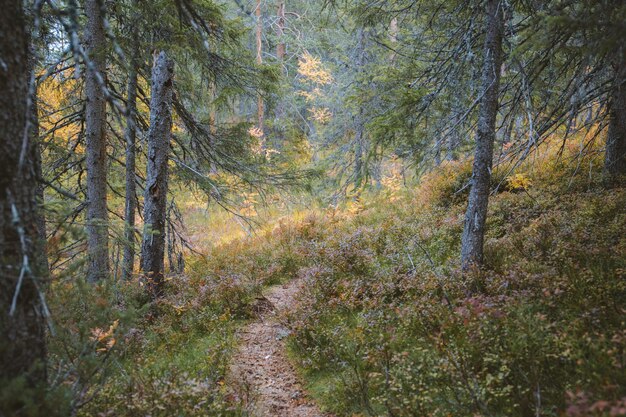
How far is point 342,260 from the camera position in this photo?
8938mm

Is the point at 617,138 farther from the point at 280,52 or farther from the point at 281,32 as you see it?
the point at 280,52

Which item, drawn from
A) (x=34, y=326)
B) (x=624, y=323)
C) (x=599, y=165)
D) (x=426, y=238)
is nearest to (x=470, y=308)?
(x=624, y=323)

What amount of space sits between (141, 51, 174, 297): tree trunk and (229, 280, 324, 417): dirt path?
272 centimetres

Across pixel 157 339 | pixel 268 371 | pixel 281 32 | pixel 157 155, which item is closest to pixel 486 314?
pixel 268 371

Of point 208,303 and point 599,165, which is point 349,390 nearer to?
point 208,303

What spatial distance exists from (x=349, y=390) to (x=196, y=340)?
3.53 meters

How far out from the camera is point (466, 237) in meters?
6.50

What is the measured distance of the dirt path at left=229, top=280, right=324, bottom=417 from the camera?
5129mm

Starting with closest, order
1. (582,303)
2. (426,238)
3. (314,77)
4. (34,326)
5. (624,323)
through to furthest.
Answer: (34,326) → (624,323) → (582,303) → (426,238) → (314,77)

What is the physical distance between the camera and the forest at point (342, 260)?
10.1ft

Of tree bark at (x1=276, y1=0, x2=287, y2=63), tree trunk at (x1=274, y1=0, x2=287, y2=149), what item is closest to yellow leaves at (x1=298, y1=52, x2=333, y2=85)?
tree trunk at (x1=274, y1=0, x2=287, y2=149)

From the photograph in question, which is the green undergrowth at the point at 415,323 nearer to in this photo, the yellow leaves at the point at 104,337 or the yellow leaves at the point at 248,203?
the yellow leaves at the point at 104,337

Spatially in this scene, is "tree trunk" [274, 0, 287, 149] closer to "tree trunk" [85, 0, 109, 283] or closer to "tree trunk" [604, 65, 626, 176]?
"tree trunk" [85, 0, 109, 283]

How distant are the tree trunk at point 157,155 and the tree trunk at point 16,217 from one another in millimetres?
4879
